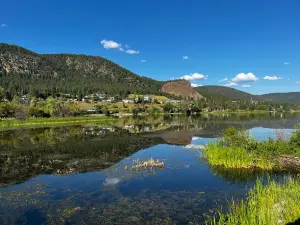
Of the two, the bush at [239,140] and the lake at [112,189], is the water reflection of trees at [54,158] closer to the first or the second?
the lake at [112,189]

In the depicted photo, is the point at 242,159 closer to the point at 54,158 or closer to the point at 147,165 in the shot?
the point at 147,165

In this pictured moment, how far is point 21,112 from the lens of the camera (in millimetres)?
124250

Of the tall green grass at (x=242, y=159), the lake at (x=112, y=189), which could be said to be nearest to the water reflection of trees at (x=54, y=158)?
the lake at (x=112, y=189)

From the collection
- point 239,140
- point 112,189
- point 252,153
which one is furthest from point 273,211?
Result: point 239,140

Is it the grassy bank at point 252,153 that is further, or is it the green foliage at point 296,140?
the green foliage at point 296,140

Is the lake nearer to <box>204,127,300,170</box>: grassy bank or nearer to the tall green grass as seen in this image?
the tall green grass

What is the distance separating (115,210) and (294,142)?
2392 centimetres

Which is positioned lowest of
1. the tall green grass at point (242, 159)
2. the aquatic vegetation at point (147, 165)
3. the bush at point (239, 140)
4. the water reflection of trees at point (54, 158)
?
the water reflection of trees at point (54, 158)

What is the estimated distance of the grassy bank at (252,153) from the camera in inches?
1157

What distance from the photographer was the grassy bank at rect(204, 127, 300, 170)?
1157 inches

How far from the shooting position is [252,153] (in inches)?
1204

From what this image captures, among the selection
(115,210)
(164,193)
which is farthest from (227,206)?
(115,210)

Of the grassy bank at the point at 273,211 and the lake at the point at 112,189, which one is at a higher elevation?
the grassy bank at the point at 273,211

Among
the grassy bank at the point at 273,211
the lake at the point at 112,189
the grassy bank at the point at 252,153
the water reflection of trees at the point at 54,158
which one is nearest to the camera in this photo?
the grassy bank at the point at 273,211
